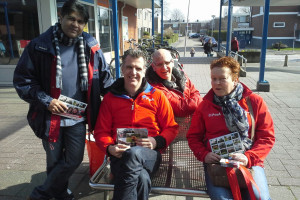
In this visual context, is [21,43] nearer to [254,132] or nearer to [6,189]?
[6,189]

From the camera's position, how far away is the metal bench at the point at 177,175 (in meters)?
2.25

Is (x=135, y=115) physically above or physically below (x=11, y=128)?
above

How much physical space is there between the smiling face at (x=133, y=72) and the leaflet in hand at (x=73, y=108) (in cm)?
45

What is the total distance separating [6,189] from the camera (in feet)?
9.93

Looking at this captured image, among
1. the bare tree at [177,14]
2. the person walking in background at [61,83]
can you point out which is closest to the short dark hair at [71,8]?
the person walking in background at [61,83]

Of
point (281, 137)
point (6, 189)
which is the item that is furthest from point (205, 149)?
point (281, 137)

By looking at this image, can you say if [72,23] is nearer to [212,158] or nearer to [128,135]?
[128,135]

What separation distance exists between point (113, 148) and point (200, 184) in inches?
33.0

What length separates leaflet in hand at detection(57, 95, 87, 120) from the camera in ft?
7.60

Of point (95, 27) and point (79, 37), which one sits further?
point (95, 27)

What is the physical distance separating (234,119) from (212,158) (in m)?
0.36

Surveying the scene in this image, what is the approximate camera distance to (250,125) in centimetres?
223

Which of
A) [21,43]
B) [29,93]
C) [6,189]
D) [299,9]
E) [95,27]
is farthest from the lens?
[299,9]

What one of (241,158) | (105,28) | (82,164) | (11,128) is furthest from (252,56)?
(241,158)
